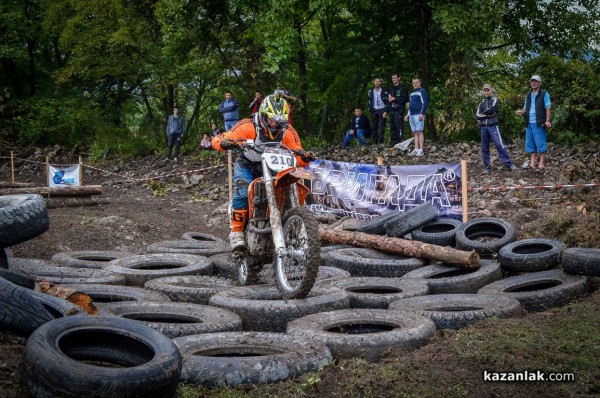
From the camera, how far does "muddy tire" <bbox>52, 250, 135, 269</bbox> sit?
931cm

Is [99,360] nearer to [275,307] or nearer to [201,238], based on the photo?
[275,307]

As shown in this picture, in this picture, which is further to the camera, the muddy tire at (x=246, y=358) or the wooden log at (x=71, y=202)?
the wooden log at (x=71, y=202)

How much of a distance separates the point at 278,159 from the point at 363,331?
2156 millimetres

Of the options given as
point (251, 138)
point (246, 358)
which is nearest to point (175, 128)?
point (251, 138)

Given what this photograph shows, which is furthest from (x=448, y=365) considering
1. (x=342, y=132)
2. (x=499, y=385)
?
(x=342, y=132)

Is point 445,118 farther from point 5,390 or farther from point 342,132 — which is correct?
point 5,390

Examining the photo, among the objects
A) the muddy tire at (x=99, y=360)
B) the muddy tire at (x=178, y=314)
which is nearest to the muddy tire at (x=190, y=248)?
the muddy tire at (x=178, y=314)

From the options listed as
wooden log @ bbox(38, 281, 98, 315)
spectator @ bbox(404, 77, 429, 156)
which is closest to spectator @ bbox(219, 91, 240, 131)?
spectator @ bbox(404, 77, 429, 156)

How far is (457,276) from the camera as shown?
→ 8648 millimetres

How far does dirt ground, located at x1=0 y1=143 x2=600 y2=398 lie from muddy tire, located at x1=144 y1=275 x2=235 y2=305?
2823 mm

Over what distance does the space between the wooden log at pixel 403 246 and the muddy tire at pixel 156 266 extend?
246cm

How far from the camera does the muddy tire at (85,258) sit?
931 centimetres

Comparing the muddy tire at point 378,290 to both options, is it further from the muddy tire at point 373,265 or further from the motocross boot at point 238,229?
the motocross boot at point 238,229

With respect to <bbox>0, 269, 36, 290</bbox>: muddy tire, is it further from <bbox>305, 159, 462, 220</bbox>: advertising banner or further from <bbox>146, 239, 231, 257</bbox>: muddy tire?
<bbox>305, 159, 462, 220</bbox>: advertising banner
